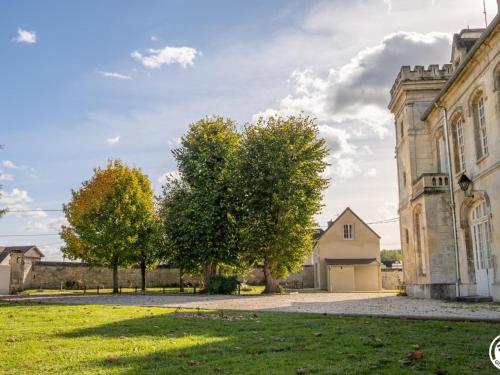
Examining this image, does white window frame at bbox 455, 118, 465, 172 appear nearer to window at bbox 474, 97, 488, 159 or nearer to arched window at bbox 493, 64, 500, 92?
window at bbox 474, 97, 488, 159

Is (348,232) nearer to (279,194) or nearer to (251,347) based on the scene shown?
(279,194)

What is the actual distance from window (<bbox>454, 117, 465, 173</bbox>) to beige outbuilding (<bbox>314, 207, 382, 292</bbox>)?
23389 mm

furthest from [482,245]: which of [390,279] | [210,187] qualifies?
[390,279]

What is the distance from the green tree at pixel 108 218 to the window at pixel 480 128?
23.9 meters

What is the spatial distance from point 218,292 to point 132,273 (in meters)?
21.3

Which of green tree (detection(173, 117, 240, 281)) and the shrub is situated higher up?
green tree (detection(173, 117, 240, 281))

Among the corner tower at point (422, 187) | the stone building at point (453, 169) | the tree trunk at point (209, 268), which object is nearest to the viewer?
the stone building at point (453, 169)

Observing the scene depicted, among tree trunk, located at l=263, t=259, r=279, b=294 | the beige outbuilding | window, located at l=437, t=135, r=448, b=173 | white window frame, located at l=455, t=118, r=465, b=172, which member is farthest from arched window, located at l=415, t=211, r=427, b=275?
the beige outbuilding

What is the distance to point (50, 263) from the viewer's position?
4644 centimetres

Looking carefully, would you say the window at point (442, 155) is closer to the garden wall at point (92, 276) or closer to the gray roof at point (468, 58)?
the gray roof at point (468, 58)

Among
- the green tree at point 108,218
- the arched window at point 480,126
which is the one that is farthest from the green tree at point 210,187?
the arched window at point 480,126

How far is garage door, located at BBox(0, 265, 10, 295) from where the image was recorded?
3888 centimetres

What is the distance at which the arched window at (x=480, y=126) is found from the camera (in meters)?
19.6

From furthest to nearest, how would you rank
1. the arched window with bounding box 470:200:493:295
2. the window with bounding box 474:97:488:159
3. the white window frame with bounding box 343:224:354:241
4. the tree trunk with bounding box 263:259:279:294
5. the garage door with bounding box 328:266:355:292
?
1. the white window frame with bounding box 343:224:354:241
2. the garage door with bounding box 328:266:355:292
3. the tree trunk with bounding box 263:259:279:294
4. the window with bounding box 474:97:488:159
5. the arched window with bounding box 470:200:493:295
